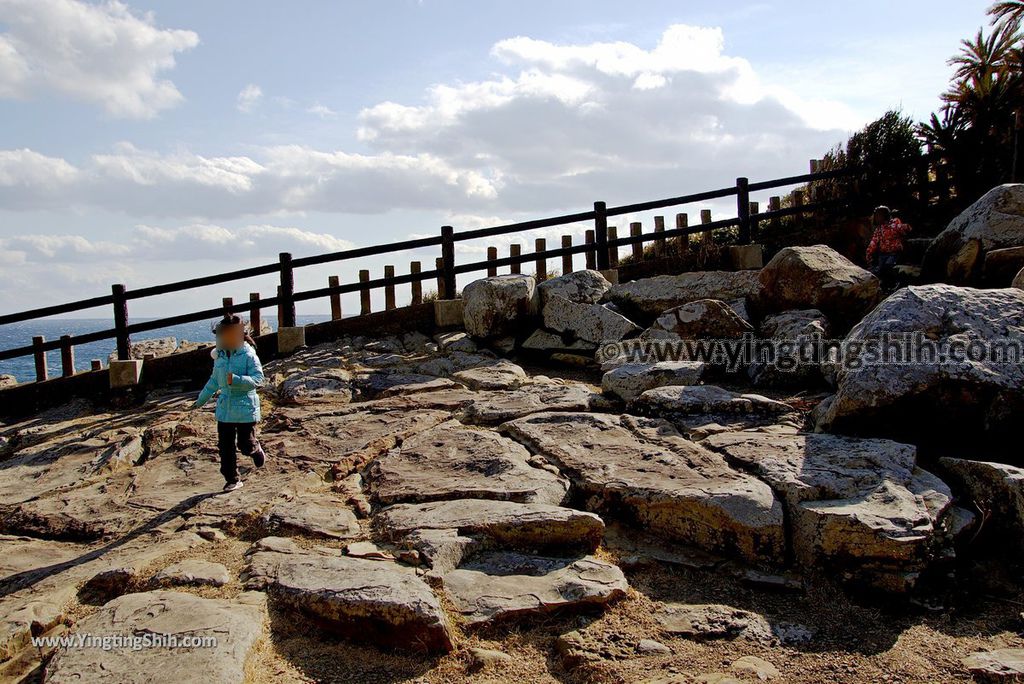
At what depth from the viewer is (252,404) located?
220 inches

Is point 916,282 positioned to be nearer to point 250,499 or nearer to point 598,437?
point 598,437

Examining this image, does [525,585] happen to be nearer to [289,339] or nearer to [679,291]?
[679,291]

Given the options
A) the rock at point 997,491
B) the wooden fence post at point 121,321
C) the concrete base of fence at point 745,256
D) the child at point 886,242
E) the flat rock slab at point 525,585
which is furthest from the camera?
the concrete base of fence at point 745,256

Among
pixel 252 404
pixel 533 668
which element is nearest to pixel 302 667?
pixel 533 668

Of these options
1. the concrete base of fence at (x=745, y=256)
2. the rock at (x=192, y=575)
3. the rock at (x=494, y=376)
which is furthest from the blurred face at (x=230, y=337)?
the concrete base of fence at (x=745, y=256)

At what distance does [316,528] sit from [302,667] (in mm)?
1338

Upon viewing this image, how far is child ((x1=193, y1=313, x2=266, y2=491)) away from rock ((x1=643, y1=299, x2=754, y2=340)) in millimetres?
4475

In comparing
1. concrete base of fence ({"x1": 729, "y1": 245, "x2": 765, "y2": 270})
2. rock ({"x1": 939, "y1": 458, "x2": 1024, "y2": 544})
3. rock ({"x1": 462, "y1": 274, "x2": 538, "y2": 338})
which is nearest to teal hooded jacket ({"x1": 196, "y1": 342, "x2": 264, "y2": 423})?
rock ({"x1": 462, "y1": 274, "x2": 538, "y2": 338})

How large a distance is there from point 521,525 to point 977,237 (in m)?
7.15

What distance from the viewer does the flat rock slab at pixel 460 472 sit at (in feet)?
16.0

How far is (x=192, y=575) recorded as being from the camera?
408cm

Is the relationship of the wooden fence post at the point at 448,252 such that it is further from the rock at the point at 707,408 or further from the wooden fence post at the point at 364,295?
the rock at the point at 707,408

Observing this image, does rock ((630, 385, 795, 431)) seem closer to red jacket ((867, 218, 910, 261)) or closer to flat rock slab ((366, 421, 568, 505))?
flat rock slab ((366, 421, 568, 505))

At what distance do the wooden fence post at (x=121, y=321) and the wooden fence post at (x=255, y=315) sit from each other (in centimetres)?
164
